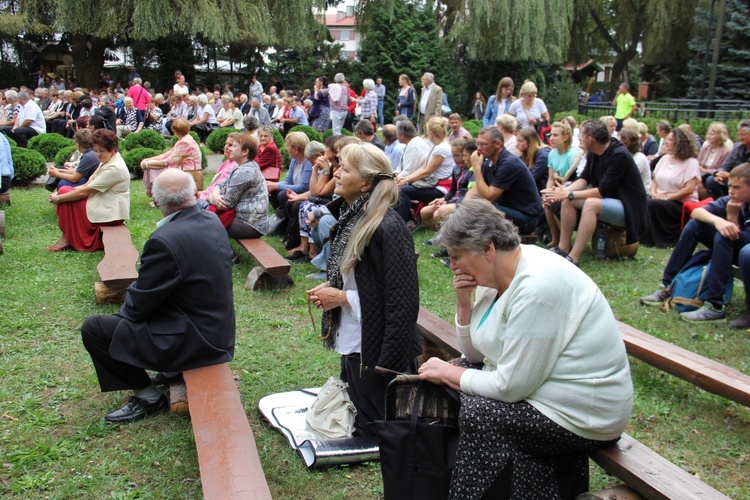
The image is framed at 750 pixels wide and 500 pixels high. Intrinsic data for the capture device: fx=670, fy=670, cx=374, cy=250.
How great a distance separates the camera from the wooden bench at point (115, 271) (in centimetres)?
530

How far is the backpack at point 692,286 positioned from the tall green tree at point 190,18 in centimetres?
1749

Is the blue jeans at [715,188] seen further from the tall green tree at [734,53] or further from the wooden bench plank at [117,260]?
the tall green tree at [734,53]

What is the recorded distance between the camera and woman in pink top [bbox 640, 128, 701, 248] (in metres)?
7.29

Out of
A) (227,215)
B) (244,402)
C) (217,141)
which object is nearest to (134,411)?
(244,402)

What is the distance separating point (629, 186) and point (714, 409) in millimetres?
3214

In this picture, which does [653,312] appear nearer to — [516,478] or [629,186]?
[629,186]

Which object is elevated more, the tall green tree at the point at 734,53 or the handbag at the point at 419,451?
the tall green tree at the point at 734,53

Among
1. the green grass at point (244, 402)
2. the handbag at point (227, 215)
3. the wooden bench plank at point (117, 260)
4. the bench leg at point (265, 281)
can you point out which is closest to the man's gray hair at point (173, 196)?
the green grass at point (244, 402)

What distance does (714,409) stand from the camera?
3.91 meters

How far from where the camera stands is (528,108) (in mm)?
11062

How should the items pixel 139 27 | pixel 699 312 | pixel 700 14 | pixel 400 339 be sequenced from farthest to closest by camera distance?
Result: pixel 700 14 → pixel 139 27 → pixel 699 312 → pixel 400 339

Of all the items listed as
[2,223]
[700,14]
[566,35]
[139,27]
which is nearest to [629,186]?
[2,223]

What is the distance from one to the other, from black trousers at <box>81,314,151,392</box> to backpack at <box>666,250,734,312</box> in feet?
13.6

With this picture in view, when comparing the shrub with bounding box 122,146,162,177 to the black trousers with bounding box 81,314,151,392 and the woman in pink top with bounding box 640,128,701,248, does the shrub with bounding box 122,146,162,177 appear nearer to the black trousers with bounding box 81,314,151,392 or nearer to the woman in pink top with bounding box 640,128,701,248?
the woman in pink top with bounding box 640,128,701,248
